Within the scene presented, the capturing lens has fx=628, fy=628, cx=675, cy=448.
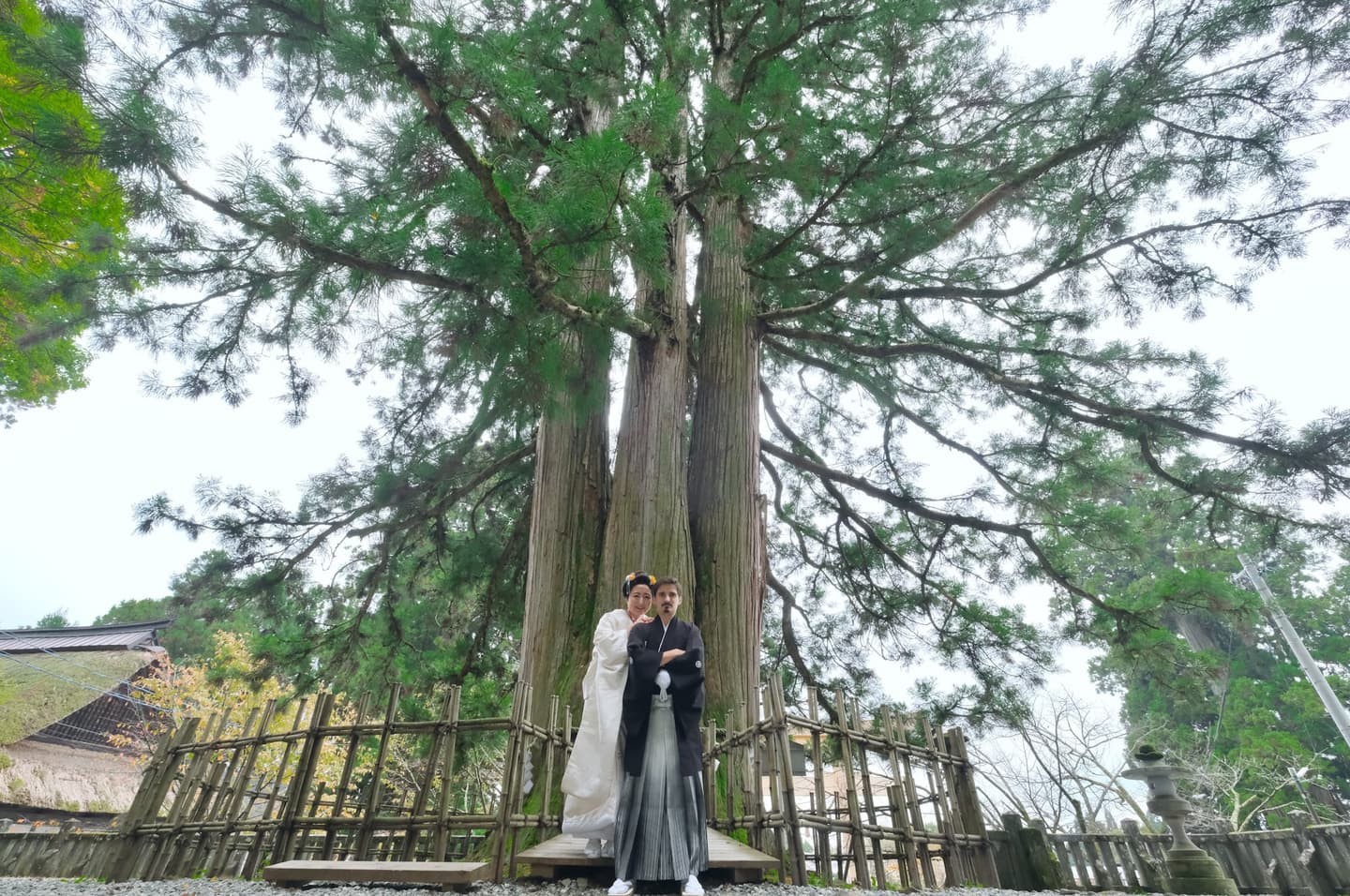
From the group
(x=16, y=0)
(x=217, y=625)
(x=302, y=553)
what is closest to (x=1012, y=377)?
(x=302, y=553)

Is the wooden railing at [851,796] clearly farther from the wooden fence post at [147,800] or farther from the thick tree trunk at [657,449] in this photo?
the wooden fence post at [147,800]

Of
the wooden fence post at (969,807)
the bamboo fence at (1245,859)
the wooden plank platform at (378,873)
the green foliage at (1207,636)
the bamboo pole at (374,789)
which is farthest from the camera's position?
the bamboo fence at (1245,859)

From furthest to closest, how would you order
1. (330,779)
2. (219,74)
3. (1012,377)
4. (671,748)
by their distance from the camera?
(330,779) → (1012,377) → (219,74) → (671,748)

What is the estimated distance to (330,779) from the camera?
10.7m

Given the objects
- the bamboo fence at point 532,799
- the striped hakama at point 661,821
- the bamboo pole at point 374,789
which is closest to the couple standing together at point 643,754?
the striped hakama at point 661,821

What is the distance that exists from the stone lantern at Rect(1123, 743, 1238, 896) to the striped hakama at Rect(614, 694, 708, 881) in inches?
144

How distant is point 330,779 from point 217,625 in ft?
26.9

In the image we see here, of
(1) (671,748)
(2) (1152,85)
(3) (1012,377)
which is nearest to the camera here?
(1) (671,748)

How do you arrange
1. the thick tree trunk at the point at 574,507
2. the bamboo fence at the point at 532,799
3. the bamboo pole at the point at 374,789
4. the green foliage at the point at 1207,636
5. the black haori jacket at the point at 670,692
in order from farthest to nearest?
the green foliage at the point at 1207,636 → the thick tree trunk at the point at 574,507 → the bamboo pole at the point at 374,789 → the bamboo fence at the point at 532,799 → the black haori jacket at the point at 670,692

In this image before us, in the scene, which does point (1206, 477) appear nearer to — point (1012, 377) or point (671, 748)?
point (1012, 377)

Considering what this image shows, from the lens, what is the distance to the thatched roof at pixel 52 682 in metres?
9.35

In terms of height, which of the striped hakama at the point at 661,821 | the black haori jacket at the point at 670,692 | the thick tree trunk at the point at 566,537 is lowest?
the striped hakama at the point at 661,821

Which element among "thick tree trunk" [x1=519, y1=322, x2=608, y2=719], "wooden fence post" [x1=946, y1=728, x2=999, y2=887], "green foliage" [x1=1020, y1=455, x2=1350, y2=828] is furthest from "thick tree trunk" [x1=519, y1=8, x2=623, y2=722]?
"green foliage" [x1=1020, y1=455, x2=1350, y2=828]

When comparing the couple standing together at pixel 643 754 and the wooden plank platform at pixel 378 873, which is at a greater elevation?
the couple standing together at pixel 643 754
